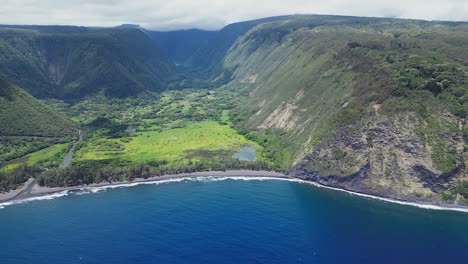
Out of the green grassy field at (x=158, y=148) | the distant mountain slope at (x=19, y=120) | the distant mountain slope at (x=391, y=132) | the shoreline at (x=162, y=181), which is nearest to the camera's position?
the shoreline at (x=162, y=181)

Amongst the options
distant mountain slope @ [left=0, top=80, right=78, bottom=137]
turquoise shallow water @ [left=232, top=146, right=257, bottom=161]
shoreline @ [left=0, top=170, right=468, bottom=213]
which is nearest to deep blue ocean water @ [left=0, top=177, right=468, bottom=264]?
shoreline @ [left=0, top=170, right=468, bottom=213]

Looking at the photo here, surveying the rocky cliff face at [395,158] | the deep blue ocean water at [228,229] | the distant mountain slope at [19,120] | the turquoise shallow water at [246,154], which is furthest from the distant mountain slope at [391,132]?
the distant mountain slope at [19,120]

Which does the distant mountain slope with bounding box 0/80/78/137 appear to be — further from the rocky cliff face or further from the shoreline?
the rocky cliff face

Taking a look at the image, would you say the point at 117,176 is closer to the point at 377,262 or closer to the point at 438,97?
the point at 377,262

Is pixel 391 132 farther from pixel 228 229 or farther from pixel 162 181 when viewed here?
pixel 162 181

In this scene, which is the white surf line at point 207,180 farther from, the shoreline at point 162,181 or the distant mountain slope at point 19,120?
the distant mountain slope at point 19,120

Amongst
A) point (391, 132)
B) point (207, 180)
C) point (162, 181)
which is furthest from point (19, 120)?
point (391, 132)
